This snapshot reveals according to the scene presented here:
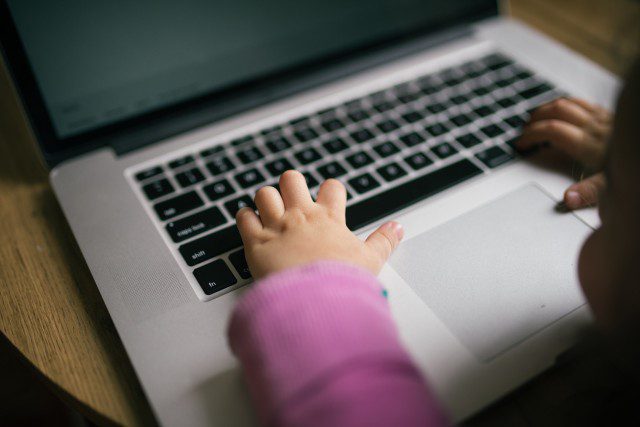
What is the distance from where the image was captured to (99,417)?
1.33 feet

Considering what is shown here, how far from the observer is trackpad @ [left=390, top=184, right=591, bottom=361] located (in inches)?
16.7

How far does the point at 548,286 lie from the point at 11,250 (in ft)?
1.61

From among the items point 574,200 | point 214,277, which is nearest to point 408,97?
point 574,200

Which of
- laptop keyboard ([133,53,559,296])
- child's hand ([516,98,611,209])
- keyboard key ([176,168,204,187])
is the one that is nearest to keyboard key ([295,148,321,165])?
laptop keyboard ([133,53,559,296])

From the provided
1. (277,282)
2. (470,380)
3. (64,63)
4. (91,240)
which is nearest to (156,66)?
(64,63)

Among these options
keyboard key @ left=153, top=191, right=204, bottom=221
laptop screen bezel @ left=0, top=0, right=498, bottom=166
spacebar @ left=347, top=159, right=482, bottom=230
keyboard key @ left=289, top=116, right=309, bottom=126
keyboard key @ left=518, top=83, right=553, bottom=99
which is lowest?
spacebar @ left=347, top=159, right=482, bottom=230

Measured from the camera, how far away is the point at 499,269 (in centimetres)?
46

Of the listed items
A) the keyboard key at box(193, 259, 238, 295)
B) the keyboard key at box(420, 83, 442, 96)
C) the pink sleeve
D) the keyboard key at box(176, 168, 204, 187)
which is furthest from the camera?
the keyboard key at box(420, 83, 442, 96)

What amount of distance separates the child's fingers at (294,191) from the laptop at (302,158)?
0.16ft

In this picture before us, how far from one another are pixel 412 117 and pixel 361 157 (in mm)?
94

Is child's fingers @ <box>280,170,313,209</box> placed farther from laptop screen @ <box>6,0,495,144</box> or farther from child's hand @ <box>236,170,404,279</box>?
laptop screen @ <box>6,0,495,144</box>

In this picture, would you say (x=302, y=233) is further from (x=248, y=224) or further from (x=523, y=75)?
(x=523, y=75)

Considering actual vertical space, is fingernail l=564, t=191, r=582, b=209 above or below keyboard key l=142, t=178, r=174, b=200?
below

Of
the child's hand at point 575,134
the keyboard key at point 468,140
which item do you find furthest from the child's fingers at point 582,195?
the keyboard key at point 468,140
